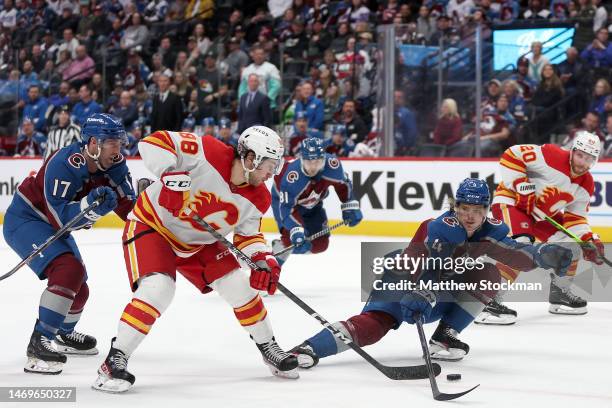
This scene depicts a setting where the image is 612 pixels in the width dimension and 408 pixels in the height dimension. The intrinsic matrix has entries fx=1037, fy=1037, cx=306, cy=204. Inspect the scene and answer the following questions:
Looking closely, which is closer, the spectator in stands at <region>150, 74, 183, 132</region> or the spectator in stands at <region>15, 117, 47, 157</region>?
the spectator in stands at <region>150, 74, 183, 132</region>

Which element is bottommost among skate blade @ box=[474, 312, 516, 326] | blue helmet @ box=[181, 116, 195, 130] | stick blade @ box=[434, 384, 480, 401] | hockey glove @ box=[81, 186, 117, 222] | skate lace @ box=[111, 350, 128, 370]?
skate blade @ box=[474, 312, 516, 326]

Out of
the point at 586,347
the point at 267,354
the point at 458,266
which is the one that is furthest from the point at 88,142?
the point at 586,347

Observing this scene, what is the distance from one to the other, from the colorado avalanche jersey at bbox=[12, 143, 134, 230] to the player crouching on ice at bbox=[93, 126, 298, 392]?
1.09ft

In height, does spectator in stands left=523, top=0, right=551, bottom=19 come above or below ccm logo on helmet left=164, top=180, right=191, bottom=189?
above

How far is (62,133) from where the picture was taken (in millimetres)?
11320

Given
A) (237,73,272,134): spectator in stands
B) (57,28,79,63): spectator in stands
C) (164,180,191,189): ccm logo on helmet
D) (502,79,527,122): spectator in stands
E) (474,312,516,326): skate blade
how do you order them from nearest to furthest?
(164,180,191,189): ccm logo on helmet < (474,312,516,326): skate blade < (502,79,527,122): spectator in stands < (237,73,272,134): spectator in stands < (57,28,79,63): spectator in stands

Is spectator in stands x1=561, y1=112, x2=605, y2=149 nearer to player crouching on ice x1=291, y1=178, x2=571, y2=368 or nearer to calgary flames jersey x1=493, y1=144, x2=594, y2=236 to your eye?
calgary flames jersey x1=493, y1=144, x2=594, y2=236

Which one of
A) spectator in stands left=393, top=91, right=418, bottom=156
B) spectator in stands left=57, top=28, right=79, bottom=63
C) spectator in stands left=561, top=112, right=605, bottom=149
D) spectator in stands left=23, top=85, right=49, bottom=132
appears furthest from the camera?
spectator in stands left=57, top=28, right=79, bottom=63

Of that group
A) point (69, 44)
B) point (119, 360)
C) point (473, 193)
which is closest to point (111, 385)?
point (119, 360)

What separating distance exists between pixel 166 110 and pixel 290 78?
1484mm

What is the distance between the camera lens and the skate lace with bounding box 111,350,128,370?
12.1 ft

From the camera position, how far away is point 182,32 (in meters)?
12.4

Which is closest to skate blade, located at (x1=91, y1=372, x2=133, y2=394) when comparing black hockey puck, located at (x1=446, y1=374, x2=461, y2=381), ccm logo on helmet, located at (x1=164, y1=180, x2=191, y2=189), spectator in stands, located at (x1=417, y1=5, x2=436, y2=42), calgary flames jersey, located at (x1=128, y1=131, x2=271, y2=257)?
calgary flames jersey, located at (x1=128, y1=131, x2=271, y2=257)

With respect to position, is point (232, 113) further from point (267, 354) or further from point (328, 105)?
point (267, 354)
